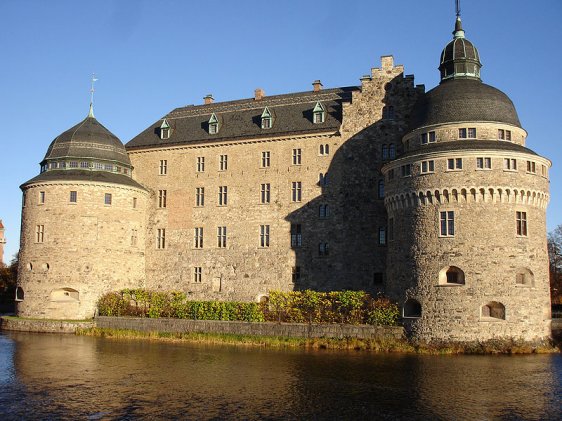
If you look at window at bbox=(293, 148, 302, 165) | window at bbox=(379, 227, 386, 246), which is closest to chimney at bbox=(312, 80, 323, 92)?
window at bbox=(293, 148, 302, 165)

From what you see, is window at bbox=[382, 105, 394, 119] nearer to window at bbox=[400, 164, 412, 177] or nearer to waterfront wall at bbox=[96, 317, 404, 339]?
window at bbox=[400, 164, 412, 177]

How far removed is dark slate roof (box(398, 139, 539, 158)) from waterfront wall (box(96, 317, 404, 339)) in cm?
1159

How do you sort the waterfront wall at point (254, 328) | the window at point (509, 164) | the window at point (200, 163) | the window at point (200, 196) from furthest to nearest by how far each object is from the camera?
the window at point (200, 163) < the window at point (200, 196) < the waterfront wall at point (254, 328) < the window at point (509, 164)

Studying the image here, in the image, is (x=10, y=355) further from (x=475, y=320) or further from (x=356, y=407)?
(x=475, y=320)

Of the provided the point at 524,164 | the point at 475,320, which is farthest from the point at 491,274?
the point at 524,164

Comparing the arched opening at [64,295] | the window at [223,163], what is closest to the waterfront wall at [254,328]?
the arched opening at [64,295]

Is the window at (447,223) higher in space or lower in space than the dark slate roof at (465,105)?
→ lower

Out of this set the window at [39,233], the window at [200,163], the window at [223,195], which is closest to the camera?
the window at [39,233]

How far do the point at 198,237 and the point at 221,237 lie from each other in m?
2.31

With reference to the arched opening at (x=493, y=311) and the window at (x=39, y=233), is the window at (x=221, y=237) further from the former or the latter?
the arched opening at (x=493, y=311)

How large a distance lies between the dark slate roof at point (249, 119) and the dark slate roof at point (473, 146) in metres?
11.3

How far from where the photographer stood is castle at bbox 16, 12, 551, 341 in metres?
36.8

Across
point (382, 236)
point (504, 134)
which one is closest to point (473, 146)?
point (504, 134)

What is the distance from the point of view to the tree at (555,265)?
6494 cm
